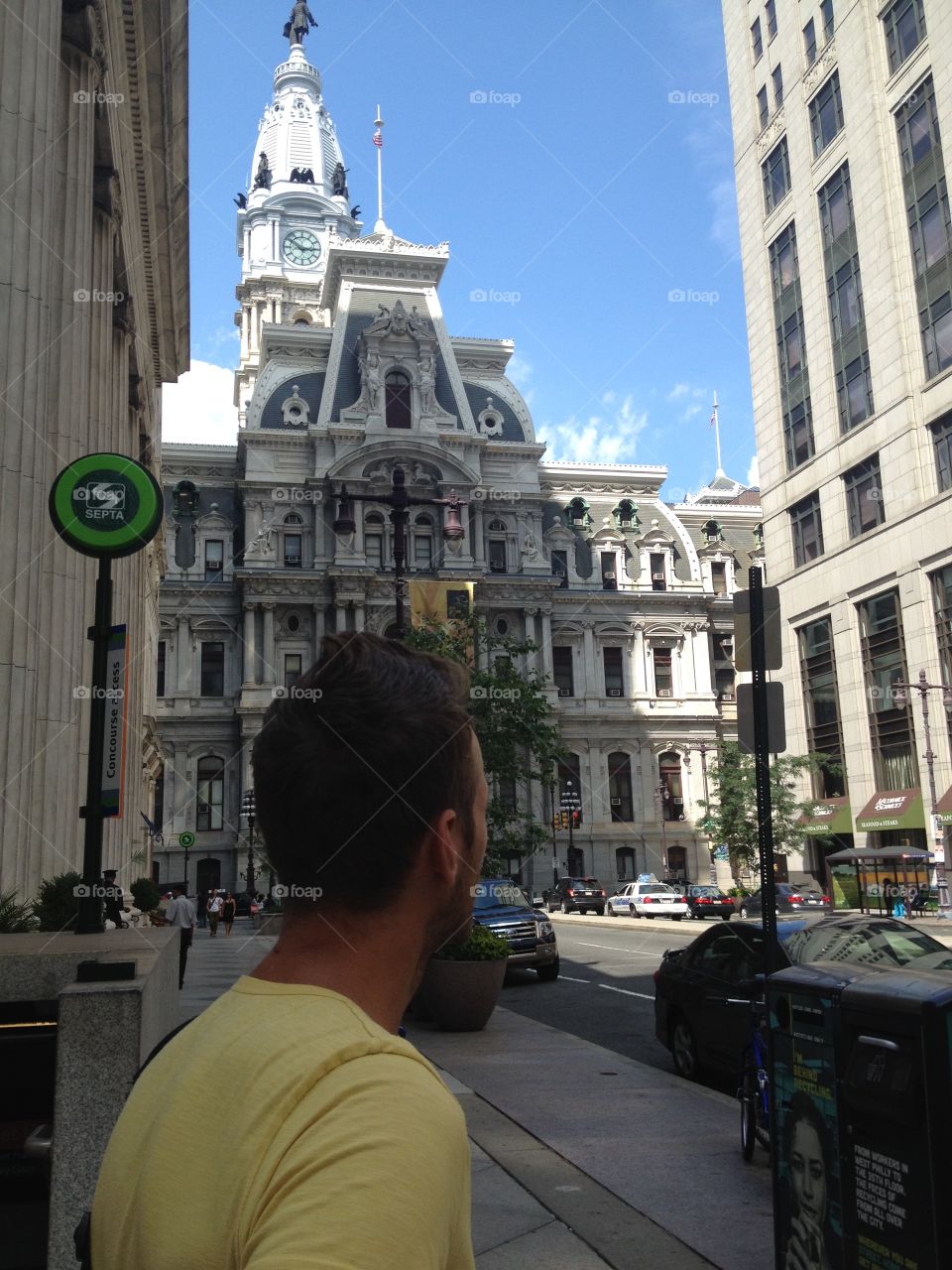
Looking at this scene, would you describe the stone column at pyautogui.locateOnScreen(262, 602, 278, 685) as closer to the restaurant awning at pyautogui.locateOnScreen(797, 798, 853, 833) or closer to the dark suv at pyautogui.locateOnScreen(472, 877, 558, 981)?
the restaurant awning at pyautogui.locateOnScreen(797, 798, 853, 833)

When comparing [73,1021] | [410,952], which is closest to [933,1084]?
[410,952]

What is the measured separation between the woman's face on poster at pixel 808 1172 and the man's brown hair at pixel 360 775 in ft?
11.5

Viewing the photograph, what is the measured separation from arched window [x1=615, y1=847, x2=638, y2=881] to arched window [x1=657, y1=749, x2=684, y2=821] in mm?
3161

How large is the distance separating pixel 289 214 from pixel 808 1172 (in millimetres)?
103578

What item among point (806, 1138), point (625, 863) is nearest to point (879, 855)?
point (625, 863)

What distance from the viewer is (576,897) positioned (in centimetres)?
5416

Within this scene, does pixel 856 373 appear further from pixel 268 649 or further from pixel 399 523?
pixel 268 649

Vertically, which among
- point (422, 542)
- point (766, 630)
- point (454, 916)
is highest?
point (422, 542)

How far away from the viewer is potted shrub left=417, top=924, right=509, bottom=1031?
47.5ft

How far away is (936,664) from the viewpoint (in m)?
38.9

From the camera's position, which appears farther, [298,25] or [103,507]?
[298,25]

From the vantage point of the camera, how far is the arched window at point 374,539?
64688mm

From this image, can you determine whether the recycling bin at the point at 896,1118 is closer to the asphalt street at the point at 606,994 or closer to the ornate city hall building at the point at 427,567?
the asphalt street at the point at 606,994

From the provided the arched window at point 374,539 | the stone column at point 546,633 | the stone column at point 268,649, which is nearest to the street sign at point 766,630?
the stone column at point 268,649
